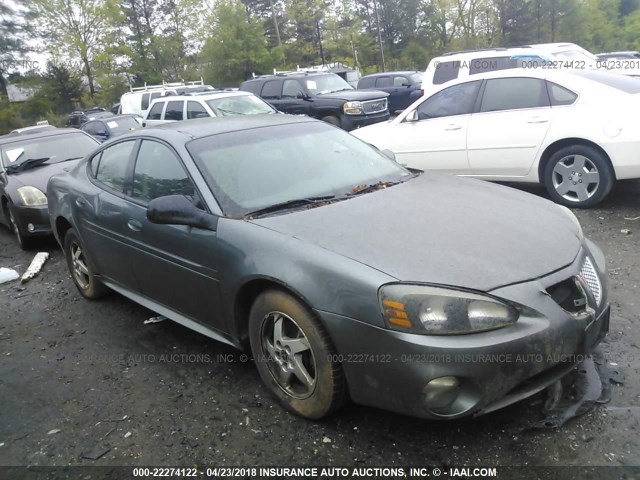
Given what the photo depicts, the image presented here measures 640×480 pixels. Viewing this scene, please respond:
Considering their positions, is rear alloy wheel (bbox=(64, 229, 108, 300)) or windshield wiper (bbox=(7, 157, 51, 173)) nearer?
rear alloy wheel (bbox=(64, 229, 108, 300))

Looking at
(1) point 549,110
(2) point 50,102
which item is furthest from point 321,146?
(2) point 50,102

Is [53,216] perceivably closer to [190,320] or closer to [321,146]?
[190,320]

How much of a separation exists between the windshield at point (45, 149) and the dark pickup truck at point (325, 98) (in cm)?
655

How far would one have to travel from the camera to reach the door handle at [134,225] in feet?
12.2

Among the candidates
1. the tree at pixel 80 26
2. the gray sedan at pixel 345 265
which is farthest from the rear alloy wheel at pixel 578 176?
the tree at pixel 80 26

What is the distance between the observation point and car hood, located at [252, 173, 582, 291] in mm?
2520

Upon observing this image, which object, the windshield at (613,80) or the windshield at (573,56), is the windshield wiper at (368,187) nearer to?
the windshield at (613,80)

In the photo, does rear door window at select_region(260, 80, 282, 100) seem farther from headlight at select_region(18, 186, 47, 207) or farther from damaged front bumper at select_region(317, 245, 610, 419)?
damaged front bumper at select_region(317, 245, 610, 419)

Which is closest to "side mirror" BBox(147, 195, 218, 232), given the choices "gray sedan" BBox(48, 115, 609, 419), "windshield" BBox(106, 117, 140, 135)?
"gray sedan" BBox(48, 115, 609, 419)

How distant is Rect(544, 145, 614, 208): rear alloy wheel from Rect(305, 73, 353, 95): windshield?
9.16m

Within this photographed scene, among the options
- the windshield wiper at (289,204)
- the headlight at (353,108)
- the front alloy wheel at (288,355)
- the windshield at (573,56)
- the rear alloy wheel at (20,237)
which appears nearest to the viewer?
the front alloy wheel at (288,355)

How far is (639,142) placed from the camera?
5445mm

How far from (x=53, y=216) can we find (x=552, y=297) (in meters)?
4.39

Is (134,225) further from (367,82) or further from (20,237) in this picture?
(367,82)
